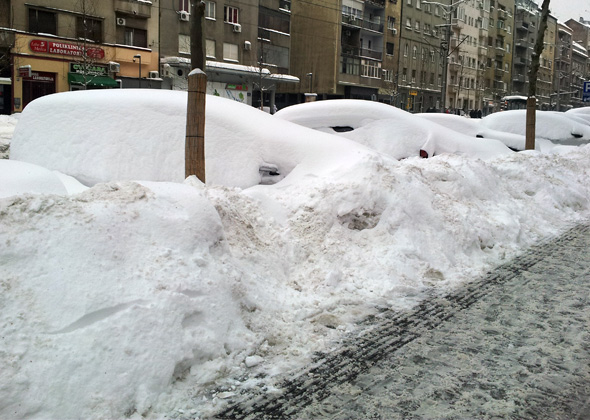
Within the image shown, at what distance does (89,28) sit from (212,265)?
103 feet

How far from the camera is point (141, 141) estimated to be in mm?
5859

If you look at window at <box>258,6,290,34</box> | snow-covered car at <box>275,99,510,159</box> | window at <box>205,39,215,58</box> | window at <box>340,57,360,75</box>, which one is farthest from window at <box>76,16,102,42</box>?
snow-covered car at <box>275,99,510,159</box>

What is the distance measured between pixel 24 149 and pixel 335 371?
4.37 meters

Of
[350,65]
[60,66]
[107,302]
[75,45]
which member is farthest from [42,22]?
[107,302]

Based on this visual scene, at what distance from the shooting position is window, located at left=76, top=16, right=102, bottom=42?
31.0 m

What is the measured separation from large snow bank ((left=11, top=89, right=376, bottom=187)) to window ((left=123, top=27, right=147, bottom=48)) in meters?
29.2

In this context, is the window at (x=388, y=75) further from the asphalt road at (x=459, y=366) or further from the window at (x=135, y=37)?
the asphalt road at (x=459, y=366)

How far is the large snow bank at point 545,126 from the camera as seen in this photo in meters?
15.8

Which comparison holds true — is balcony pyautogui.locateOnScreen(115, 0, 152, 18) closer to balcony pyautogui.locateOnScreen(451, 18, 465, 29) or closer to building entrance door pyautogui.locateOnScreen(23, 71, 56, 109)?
building entrance door pyautogui.locateOnScreen(23, 71, 56, 109)

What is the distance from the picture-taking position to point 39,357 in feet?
9.39

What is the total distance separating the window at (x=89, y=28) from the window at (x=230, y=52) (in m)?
8.99

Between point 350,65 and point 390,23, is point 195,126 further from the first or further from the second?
point 390,23

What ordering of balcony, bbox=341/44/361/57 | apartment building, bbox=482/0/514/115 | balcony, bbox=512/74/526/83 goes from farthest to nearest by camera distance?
balcony, bbox=512/74/526/83 < apartment building, bbox=482/0/514/115 < balcony, bbox=341/44/361/57

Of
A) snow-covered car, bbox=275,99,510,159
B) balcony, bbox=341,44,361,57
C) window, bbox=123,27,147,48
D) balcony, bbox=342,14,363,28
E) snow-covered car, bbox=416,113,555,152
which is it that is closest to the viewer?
snow-covered car, bbox=275,99,510,159
